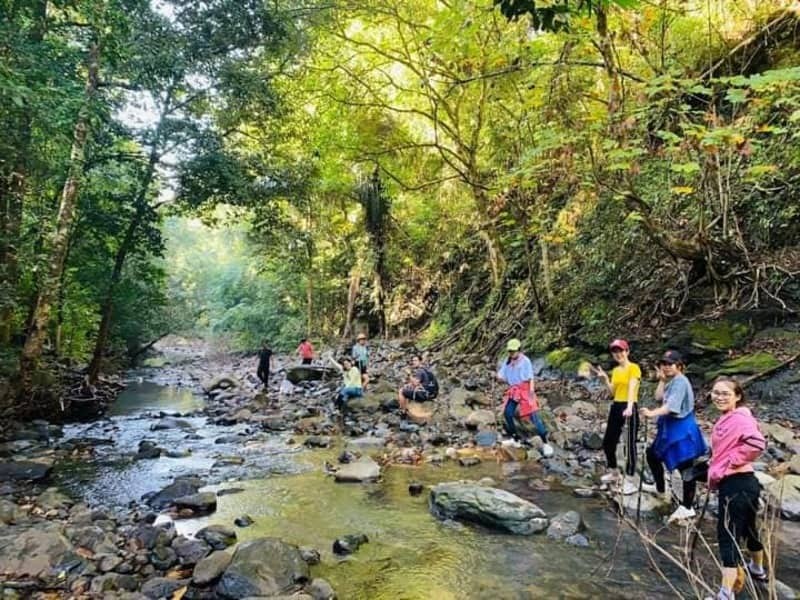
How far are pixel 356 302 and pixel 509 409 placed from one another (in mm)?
20251

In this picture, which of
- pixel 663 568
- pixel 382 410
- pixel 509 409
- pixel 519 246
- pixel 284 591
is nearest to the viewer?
pixel 284 591

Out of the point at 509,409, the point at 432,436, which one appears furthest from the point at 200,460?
the point at 509,409

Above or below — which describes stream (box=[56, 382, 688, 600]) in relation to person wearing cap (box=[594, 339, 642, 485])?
below

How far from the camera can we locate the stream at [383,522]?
4.43 metres

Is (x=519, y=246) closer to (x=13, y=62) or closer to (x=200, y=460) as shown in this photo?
(x=200, y=460)

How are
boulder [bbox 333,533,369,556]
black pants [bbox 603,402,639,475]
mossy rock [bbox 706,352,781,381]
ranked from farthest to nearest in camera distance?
mossy rock [bbox 706,352,781,381], black pants [bbox 603,402,639,475], boulder [bbox 333,533,369,556]

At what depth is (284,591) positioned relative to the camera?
4.25 meters

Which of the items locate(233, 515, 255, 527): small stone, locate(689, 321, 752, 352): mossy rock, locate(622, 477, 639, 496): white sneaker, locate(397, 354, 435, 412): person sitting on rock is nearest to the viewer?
locate(233, 515, 255, 527): small stone

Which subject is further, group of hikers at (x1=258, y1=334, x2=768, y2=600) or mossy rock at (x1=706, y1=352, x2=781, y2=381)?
mossy rock at (x1=706, y1=352, x2=781, y2=381)

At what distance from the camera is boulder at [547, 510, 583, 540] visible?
5.32m

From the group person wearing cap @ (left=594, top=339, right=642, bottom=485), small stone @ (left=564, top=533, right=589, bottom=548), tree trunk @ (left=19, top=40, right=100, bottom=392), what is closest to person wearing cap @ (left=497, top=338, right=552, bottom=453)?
person wearing cap @ (left=594, top=339, right=642, bottom=485)

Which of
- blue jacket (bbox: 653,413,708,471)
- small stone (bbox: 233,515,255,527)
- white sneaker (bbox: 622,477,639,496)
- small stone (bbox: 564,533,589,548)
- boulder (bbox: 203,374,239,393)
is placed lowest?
boulder (bbox: 203,374,239,393)

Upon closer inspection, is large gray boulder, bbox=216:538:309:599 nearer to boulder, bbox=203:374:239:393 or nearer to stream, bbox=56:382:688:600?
stream, bbox=56:382:688:600

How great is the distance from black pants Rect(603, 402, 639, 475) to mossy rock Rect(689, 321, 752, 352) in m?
4.07
